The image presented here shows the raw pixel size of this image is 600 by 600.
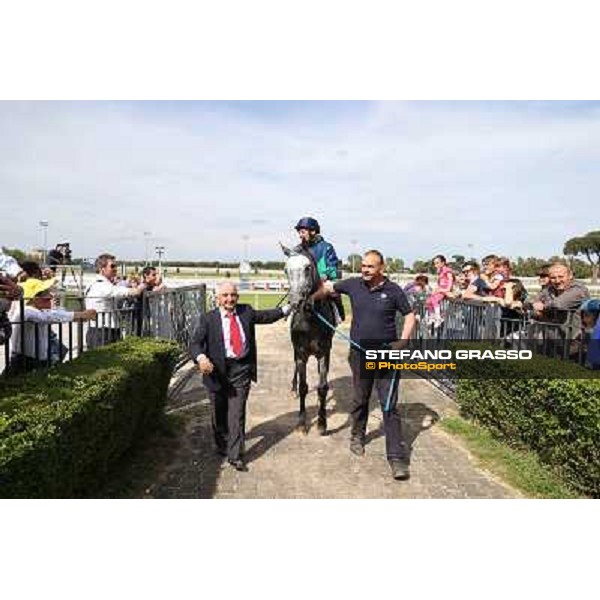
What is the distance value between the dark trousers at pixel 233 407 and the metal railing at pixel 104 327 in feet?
5.05

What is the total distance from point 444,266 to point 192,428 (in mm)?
5968

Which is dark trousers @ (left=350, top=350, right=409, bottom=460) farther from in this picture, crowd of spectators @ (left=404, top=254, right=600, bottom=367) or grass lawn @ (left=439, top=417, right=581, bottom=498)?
crowd of spectators @ (left=404, top=254, right=600, bottom=367)

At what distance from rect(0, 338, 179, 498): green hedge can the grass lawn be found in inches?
137

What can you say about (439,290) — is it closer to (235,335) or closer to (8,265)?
(235,335)

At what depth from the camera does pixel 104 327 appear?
6211 mm

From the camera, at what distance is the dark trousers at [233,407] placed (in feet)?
15.8

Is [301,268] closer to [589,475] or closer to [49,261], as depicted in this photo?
[589,475]

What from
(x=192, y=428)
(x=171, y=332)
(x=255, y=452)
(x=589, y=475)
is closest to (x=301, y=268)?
(x=255, y=452)

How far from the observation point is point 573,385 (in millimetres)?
4195

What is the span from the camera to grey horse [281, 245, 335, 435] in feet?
17.4

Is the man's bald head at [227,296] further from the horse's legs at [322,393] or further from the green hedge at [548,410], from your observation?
the green hedge at [548,410]

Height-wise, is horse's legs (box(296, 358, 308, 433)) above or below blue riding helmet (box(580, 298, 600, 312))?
below

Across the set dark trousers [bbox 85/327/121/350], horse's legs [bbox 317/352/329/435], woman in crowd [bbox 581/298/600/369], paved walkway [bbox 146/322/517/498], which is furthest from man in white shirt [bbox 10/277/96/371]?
woman in crowd [bbox 581/298/600/369]

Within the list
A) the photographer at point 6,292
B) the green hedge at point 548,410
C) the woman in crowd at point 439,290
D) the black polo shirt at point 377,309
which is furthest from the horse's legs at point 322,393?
the woman in crowd at point 439,290
